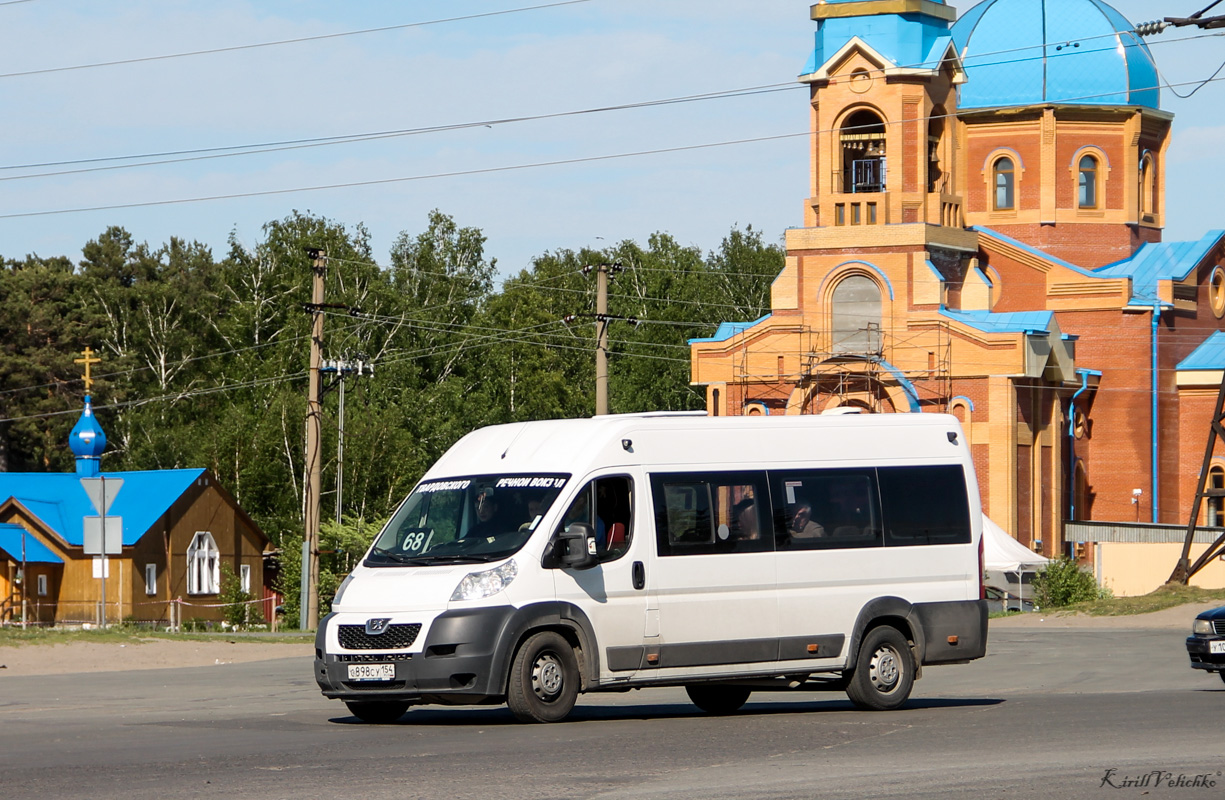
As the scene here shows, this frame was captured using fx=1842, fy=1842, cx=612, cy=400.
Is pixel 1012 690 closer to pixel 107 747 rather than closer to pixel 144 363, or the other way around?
pixel 107 747

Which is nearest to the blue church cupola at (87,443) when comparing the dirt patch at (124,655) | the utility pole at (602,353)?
the utility pole at (602,353)

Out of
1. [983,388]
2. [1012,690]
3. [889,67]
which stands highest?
[889,67]

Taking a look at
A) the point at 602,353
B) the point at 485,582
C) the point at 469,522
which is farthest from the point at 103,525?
the point at 602,353

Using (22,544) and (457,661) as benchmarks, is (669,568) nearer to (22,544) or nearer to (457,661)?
(457,661)

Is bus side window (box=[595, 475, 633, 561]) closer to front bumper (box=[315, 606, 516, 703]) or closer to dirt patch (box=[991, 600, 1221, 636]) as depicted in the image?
front bumper (box=[315, 606, 516, 703])

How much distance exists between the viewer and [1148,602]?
39.2 metres

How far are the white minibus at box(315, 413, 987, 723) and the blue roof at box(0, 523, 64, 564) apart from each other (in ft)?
116

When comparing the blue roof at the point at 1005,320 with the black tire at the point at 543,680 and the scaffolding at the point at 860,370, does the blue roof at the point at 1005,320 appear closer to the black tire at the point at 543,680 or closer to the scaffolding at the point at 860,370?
the scaffolding at the point at 860,370

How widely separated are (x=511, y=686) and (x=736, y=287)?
249 ft

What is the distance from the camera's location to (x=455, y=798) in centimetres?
999

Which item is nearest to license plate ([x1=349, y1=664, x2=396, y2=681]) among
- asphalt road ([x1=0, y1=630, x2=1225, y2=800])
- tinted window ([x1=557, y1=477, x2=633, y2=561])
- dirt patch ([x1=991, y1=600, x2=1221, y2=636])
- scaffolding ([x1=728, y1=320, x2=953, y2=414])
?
asphalt road ([x1=0, y1=630, x2=1225, y2=800])

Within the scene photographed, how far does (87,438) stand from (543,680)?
147ft


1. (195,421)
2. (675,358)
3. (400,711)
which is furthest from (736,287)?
(400,711)

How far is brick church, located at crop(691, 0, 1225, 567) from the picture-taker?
172ft
